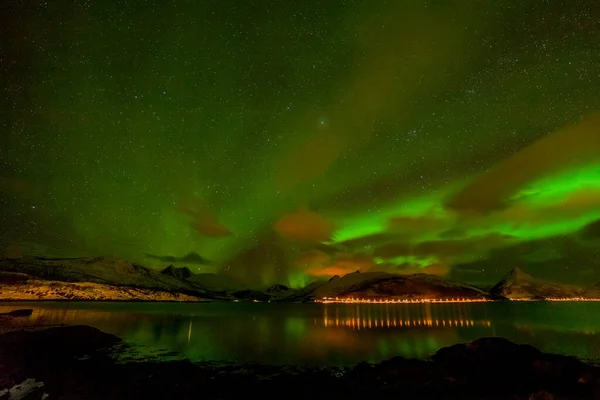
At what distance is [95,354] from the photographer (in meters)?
34.9

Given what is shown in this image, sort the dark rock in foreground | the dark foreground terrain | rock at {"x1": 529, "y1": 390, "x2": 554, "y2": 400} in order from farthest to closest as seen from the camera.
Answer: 1. the dark rock in foreground
2. the dark foreground terrain
3. rock at {"x1": 529, "y1": 390, "x2": 554, "y2": 400}

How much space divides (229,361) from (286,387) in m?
12.3

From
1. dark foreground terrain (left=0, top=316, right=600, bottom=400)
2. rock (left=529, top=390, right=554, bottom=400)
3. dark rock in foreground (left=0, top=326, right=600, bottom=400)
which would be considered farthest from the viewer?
dark rock in foreground (left=0, top=326, right=600, bottom=400)

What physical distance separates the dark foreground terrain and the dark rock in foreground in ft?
0.19

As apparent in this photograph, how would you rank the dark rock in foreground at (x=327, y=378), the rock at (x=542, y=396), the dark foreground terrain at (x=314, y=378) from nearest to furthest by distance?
the rock at (x=542, y=396) → the dark foreground terrain at (x=314, y=378) → the dark rock in foreground at (x=327, y=378)

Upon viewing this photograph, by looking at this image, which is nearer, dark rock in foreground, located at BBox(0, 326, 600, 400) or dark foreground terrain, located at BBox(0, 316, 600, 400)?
dark foreground terrain, located at BBox(0, 316, 600, 400)

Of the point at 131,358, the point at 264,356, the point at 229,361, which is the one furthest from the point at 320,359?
the point at 131,358

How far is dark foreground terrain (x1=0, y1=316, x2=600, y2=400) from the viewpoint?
21.7 m

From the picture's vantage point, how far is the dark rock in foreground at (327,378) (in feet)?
71.8

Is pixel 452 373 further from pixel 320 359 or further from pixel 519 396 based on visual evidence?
pixel 320 359

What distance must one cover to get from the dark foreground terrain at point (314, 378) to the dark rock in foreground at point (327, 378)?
6 centimetres

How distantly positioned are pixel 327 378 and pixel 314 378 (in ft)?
3.53

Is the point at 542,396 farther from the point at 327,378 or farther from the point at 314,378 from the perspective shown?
the point at 314,378

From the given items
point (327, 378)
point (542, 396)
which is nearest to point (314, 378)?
point (327, 378)
